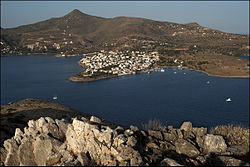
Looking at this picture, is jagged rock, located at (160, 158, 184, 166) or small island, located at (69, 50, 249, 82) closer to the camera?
jagged rock, located at (160, 158, 184, 166)

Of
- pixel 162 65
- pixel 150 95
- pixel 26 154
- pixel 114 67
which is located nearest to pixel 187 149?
pixel 26 154

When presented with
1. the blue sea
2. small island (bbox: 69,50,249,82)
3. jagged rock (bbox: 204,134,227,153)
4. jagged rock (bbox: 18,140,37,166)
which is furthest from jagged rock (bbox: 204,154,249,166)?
small island (bbox: 69,50,249,82)

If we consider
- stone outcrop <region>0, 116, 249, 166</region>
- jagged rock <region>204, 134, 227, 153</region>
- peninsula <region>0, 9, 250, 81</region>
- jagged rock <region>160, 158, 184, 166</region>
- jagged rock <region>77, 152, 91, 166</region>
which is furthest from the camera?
peninsula <region>0, 9, 250, 81</region>

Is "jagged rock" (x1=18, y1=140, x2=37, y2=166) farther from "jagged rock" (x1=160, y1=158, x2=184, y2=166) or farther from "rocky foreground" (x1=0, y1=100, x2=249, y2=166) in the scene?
"jagged rock" (x1=160, y1=158, x2=184, y2=166)

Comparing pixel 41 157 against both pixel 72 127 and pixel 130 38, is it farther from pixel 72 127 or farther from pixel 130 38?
pixel 130 38

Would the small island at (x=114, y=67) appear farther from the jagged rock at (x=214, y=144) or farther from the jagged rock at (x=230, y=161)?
the jagged rock at (x=230, y=161)

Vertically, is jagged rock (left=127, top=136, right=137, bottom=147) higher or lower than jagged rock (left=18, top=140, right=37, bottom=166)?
higher

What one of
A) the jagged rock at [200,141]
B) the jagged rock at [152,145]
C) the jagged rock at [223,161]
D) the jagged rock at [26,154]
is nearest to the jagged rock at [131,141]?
the jagged rock at [152,145]
